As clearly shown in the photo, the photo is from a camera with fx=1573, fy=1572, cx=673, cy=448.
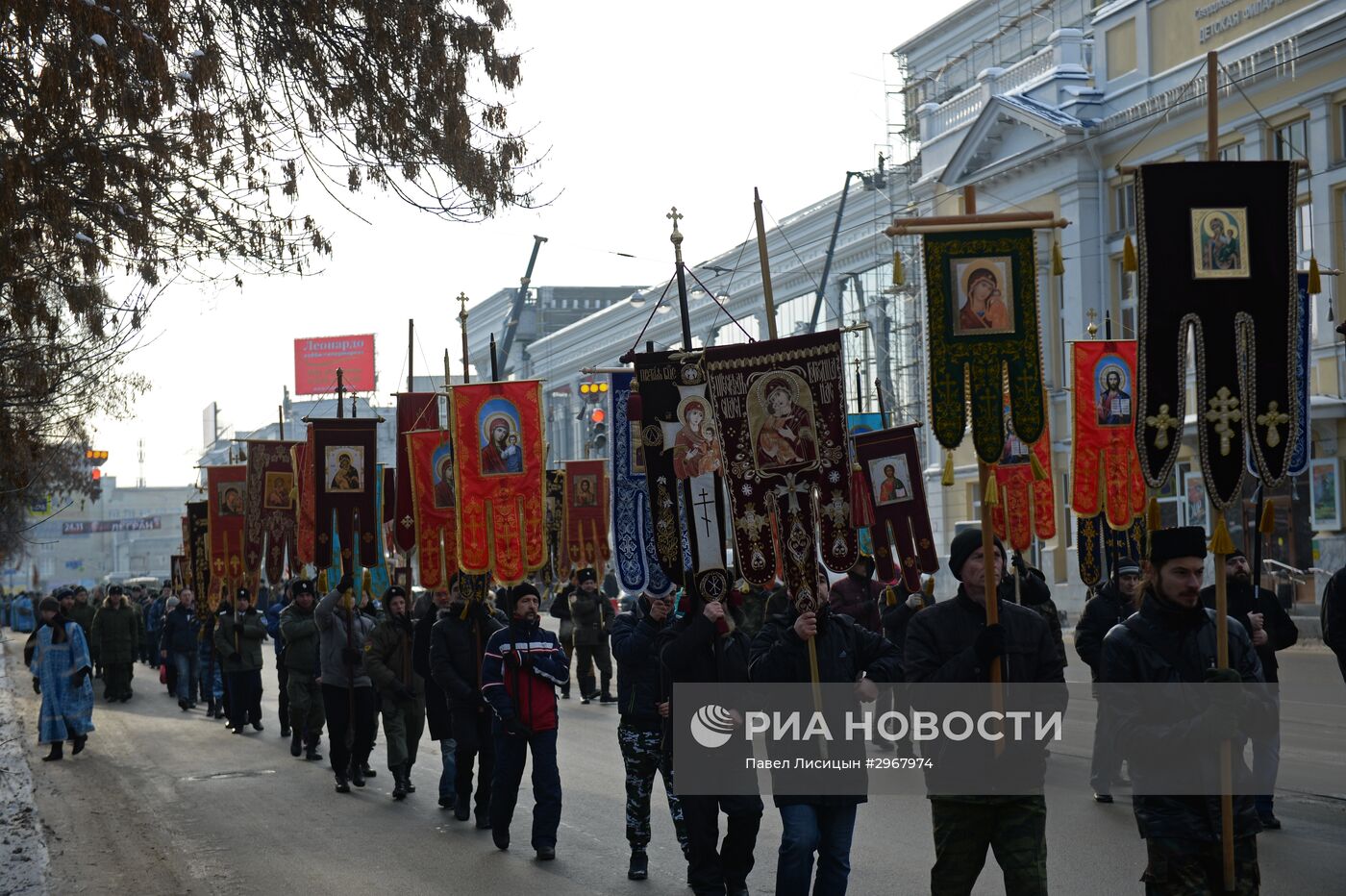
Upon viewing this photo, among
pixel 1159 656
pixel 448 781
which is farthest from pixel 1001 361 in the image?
pixel 448 781

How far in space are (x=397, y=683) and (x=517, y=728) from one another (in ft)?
10.7

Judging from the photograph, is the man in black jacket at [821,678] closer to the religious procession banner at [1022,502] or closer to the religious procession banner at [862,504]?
the religious procession banner at [1022,502]

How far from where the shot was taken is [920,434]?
39438mm

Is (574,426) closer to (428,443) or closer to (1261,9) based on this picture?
(1261,9)

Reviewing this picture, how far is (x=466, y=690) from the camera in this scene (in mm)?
11859

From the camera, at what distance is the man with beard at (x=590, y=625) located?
828 inches

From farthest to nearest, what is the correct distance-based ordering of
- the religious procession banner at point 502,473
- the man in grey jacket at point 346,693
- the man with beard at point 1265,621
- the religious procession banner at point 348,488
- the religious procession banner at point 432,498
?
the religious procession banner at point 348,488 → the religious procession banner at point 432,498 → the religious procession banner at point 502,473 → the man in grey jacket at point 346,693 → the man with beard at point 1265,621

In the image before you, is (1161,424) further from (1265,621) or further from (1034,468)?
(1265,621)

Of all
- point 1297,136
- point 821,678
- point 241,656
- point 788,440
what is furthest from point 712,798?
point 1297,136

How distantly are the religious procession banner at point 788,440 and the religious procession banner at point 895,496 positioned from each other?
808 centimetres

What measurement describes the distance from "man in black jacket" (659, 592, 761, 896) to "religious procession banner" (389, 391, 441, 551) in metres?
7.79

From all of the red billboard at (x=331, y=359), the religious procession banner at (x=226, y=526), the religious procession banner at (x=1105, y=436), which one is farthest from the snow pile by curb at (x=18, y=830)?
the red billboard at (x=331, y=359)

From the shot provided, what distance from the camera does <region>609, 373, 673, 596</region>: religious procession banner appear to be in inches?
540

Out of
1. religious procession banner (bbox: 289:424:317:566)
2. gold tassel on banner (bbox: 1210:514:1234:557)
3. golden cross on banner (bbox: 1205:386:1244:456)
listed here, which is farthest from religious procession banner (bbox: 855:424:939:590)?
gold tassel on banner (bbox: 1210:514:1234:557)
